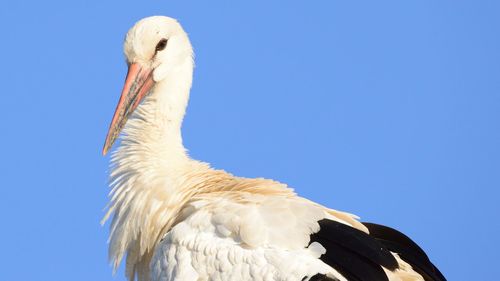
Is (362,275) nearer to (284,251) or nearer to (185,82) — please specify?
(284,251)

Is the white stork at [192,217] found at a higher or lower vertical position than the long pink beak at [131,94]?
lower

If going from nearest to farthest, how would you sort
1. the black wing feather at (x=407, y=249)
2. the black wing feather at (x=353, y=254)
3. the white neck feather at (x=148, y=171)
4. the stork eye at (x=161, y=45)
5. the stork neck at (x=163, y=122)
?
the black wing feather at (x=353, y=254)
the black wing feather at (x=407, y=249)
the white neck feather at (x=148, y=171)
the stork neck at (x=163, y=122)
the stork eye at (x=161, y=45)

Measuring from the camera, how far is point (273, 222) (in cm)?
886

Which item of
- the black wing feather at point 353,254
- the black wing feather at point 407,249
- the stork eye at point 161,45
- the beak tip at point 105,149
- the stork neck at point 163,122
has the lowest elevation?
the black wing feather at point 353,254

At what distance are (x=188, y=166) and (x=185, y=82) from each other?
663 mm

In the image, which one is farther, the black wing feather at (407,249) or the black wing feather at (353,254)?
the black wing feather at (407,249)

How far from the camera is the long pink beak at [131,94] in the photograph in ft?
32.2

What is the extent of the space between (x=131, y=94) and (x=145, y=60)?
248 millimetres

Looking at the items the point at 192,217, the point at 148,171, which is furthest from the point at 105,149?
the point at 192,217

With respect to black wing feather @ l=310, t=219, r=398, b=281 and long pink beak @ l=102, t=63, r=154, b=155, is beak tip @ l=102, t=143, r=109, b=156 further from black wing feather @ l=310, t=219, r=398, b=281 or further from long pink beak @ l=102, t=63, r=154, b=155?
black wing feather @ l=310, t=219, r=398, b=281

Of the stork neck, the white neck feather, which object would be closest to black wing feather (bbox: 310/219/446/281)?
the white neck feather

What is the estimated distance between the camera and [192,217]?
29.7ft

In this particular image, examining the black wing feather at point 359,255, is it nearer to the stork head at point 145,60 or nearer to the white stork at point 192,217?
the white stork at point 192,217

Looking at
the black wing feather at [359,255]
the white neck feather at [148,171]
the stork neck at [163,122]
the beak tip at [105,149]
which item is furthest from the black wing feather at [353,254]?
the beak tip at [105,149]
